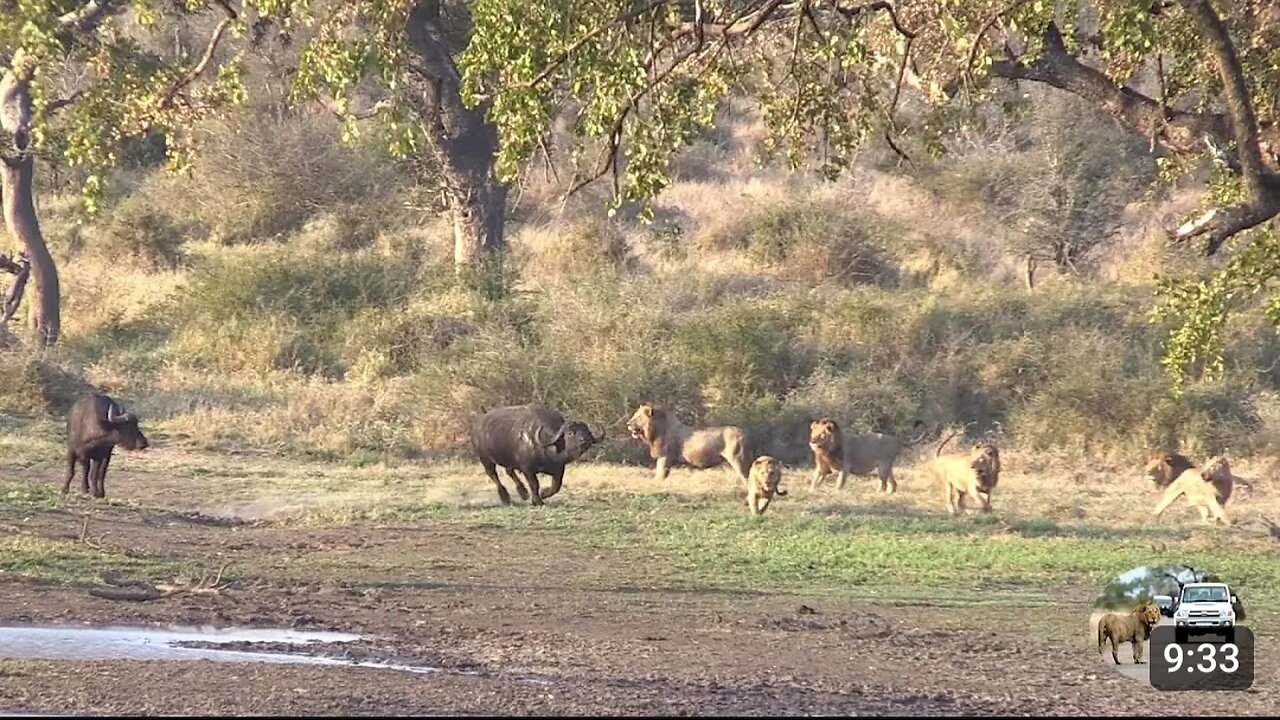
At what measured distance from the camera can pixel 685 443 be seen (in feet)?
71.6

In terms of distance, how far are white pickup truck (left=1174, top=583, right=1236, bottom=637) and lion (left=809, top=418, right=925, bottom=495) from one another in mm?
10944

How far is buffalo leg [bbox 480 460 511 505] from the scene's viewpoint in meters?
19.5

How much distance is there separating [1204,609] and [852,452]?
1179 cm

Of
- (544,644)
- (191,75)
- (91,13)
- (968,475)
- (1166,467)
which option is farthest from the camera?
(91,13)

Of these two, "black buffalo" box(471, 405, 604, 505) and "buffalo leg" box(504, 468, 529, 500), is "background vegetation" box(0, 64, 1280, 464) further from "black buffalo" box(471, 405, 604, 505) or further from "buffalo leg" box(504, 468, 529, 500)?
"buffalo leg" box(504, 468, 529, 500)

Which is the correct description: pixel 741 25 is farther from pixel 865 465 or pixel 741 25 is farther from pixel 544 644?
pixel 865 465

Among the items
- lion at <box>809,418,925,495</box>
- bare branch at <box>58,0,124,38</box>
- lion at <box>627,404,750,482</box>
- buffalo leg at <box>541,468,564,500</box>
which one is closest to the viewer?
buffalo leg at <box>541,468,564,500</box>

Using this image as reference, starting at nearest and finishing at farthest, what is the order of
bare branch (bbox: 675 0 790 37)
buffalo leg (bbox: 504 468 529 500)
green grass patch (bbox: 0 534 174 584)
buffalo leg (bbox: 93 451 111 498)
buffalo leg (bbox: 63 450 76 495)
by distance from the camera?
bare branch (bbox: 675 0 790 37) < green grass patch (bbox: 0 534 174 584) < buffalo leg (bbox: 93 451 111 498) < buffalo leg (bbox: 63 450 76 495) < buffalo leg (bbox: 504 468 529 500)

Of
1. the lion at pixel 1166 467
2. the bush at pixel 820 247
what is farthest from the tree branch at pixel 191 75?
the bush at pixel 820 247

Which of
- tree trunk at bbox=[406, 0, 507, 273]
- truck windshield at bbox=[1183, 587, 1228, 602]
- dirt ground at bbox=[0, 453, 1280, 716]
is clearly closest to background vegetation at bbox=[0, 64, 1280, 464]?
tree trunk at bbox=[406, 0, 507, 273]
